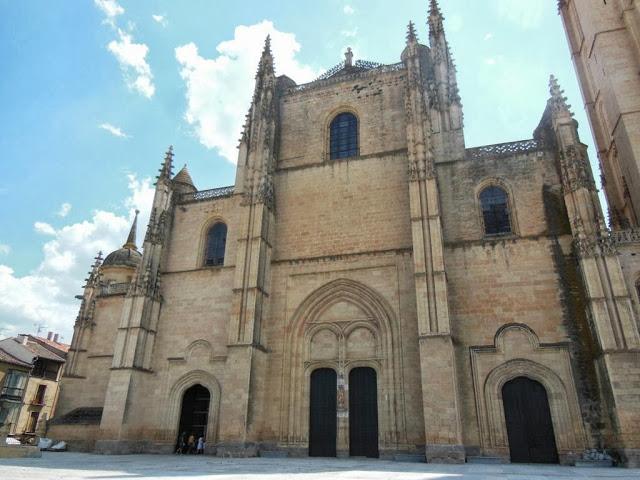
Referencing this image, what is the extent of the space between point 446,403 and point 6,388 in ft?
96.2

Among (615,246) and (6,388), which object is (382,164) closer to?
(615,246)

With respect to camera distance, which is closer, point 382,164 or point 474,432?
point 474,432

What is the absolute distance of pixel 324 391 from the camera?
15.8m

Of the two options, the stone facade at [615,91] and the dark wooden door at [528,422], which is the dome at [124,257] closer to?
the dark wooden door at [528,422]

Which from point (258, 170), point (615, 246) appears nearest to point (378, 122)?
point (258, 170)

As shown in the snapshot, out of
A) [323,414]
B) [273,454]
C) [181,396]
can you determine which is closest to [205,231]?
[181,396]

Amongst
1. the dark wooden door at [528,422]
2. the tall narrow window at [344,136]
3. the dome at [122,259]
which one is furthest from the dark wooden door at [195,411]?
the dome at [122,259]

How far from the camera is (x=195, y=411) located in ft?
56.1

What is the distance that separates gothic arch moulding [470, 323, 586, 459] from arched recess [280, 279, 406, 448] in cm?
246

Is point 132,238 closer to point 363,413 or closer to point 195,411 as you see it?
point 195,411

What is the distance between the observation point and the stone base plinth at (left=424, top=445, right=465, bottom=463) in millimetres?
12425

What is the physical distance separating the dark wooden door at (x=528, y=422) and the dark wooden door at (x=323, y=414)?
551 centimetres

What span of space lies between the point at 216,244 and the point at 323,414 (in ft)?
28.1

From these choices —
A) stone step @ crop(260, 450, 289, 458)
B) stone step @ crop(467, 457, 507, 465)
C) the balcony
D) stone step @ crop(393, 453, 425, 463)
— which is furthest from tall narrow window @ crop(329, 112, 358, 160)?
the balcony
